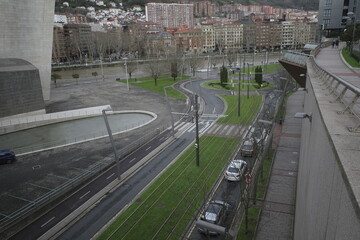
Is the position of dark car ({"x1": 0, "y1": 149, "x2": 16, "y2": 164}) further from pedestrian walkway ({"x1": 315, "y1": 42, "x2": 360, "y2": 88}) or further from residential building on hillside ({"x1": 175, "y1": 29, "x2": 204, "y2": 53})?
residential building on hillside ({"x1": 175, "y1": 29, "x2": 204, "y2": 53})

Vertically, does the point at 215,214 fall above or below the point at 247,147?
below

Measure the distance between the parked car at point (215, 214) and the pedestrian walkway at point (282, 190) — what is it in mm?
1827

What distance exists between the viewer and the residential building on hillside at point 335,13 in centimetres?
5185

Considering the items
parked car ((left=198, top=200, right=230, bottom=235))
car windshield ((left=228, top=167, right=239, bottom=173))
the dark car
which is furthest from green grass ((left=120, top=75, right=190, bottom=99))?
parked car ((left=198, top=200, right=230, bottom=235))

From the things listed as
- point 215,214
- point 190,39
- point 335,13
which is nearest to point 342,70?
point 215,214

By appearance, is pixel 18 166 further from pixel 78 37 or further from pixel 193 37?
pixel 193 37

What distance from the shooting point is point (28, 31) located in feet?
124

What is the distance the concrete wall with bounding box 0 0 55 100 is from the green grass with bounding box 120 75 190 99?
59.6 ft

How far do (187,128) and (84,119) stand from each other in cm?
1465

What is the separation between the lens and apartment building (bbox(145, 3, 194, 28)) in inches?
6698

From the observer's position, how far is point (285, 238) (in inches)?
502

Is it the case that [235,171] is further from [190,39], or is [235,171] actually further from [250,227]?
[190,39]

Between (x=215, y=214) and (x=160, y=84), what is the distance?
4377 cm

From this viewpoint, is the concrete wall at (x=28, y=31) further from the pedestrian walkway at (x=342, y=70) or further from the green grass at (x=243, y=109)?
the pedestrian walkway at (x=342, y=70)
